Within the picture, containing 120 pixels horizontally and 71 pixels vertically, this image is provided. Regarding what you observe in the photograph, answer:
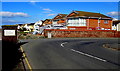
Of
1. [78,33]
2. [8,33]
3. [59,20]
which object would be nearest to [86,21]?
[78,33]

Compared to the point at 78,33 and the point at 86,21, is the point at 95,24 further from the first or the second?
the point at 78,33

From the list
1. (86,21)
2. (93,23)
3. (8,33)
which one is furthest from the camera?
(93,23)

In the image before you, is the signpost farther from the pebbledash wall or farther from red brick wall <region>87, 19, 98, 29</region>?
red brick wall <region>87, 19, 98, 29</region>

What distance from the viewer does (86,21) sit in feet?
186

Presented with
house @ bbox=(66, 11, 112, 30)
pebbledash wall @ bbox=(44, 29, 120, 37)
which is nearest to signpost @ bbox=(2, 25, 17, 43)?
pebbledash wall @ bbox=(44, 29, 120, 37)

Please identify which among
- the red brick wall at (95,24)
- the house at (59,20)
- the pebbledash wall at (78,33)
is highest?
the house at (59,20)

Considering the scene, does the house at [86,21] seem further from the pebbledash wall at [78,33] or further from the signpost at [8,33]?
the signpost at [8,33]

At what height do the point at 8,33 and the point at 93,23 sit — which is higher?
the point at 93,23

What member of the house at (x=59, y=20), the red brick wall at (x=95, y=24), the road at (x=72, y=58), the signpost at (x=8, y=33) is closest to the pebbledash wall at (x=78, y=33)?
the red brick wall at (x=95, y=24)

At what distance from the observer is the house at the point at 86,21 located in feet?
186

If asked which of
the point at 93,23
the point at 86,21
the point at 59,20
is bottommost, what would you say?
the point at 93,23

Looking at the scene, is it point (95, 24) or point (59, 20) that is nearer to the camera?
point (95, 24)

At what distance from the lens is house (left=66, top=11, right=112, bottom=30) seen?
186ft

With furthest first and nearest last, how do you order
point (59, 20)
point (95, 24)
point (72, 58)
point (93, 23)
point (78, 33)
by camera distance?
point (59, 20) → point (95, 24) → point (93, 23) → point (78, 33) → point (72, 58)
